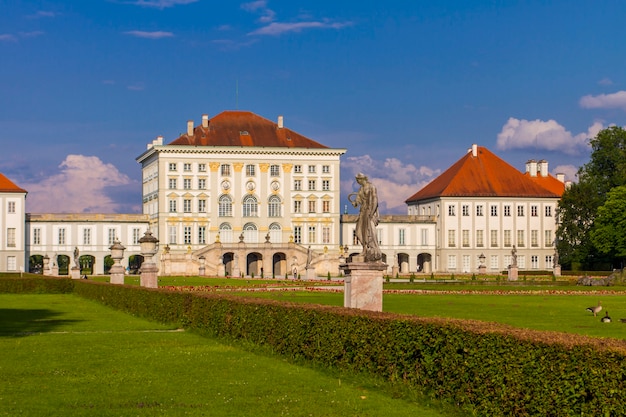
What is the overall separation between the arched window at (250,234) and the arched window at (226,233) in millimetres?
1224

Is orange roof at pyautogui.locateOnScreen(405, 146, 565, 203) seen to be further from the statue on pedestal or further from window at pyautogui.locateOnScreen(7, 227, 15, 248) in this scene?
the statue on pedestal

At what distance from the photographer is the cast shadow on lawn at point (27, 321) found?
910 inches

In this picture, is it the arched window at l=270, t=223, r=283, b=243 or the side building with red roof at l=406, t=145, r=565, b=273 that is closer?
the arched window at l=270, t=223, r=283, b=243

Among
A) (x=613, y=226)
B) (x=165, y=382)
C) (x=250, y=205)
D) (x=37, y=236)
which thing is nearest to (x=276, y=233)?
(x=250, y=205)

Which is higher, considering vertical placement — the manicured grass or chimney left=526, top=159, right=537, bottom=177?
chimney left=526, top=159, right=537, bottom=177

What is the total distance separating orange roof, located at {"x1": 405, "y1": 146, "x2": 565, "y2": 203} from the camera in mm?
93562

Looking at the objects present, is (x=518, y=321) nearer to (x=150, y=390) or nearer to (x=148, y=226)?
(x=150, y=390)

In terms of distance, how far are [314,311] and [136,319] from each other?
12291 mm

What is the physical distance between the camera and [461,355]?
1167cm

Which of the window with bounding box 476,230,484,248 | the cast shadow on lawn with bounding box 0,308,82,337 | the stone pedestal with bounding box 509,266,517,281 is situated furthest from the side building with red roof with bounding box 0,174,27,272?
the cast shadow on lawn with bounding box 0,308,82,337

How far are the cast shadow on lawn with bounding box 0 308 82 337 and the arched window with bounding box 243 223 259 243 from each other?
2248 inches

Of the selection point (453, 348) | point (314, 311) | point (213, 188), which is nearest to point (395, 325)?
point (453, 348)

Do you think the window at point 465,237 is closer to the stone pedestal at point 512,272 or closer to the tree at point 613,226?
the tree at point 613,226

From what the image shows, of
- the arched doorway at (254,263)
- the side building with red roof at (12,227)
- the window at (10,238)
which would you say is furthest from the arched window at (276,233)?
the window at (10,238)
